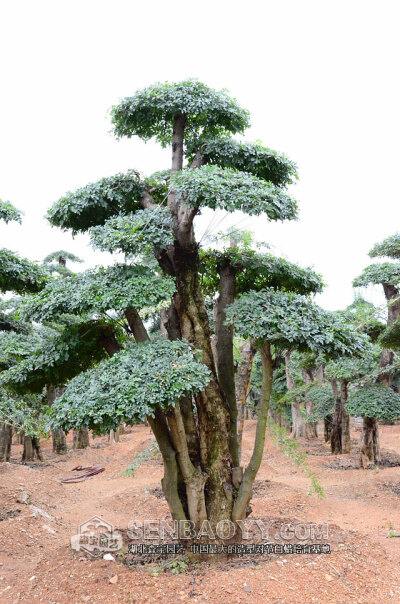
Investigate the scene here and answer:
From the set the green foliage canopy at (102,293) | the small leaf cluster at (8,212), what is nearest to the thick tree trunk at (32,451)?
the small leaf cluster at (8,212)

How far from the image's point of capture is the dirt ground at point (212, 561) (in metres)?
4.55

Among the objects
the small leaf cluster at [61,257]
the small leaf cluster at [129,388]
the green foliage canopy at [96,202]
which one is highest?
the small leaf cluster at [61,257]

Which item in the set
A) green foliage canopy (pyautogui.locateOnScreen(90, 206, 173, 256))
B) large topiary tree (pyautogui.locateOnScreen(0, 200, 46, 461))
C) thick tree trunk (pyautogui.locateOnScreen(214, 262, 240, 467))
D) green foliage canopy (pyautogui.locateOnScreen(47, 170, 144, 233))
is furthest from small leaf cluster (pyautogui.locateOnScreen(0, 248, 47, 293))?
thick tree trunk (pyautogui.locateOnScreen(214, 262, 240, 467))

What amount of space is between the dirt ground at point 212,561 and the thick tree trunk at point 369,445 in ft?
1.25

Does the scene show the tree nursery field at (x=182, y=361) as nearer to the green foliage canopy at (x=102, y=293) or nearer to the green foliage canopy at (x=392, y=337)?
the green foliage canopy at (x=102, y=293)

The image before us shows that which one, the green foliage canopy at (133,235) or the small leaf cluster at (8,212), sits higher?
the small leaf cluster at (8,212)

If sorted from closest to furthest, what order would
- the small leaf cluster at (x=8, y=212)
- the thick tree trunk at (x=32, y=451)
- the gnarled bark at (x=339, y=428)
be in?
1. the small leaf cluster at (x=8, y=212)
2. the gnarled bark at (x=339, y=428)
3. the thick tree trunk at (x=32, y=451)

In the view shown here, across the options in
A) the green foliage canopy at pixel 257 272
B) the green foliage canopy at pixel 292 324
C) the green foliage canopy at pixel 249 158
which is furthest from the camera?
the green foliage canopy at pixel 257 272

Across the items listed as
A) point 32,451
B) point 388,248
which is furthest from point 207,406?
point 32,451

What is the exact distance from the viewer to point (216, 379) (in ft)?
19.1

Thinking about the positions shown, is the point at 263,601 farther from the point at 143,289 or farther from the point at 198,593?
the point at 143,289

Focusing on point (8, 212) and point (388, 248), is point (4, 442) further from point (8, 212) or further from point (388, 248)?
point (388, 248)

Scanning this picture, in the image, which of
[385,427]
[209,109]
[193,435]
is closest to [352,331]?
[193,435]

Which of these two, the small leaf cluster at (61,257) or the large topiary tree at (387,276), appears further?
the small leaf cluster at (61,257)
